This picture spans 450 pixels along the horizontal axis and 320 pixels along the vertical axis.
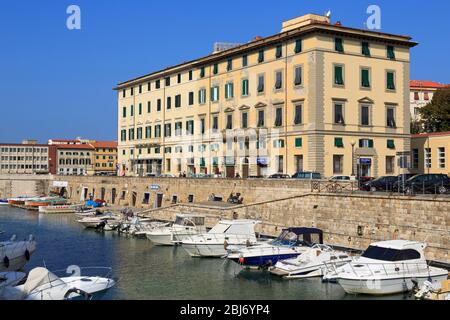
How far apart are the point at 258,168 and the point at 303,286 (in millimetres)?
31531

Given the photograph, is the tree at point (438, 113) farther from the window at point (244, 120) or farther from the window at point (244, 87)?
the window at point (244, 87)

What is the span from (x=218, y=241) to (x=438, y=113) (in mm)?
49358

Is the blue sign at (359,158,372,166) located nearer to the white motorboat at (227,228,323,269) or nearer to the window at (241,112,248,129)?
the window at (241,112,248,129)

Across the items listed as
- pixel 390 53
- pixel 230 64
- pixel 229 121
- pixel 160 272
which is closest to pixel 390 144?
pixel 390 53

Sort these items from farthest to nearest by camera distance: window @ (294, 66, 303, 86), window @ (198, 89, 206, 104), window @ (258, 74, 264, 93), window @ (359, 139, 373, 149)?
window @ (198, 89, 206, 104) < window @ (258, 74, 264, 93) < window @ (359, 139, 373, 149) < window @ (294, 66, 303, 86)

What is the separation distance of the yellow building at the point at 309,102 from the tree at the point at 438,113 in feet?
64.1

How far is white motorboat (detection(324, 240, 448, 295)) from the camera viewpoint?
23797 millimetres

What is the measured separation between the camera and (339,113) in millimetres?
51812

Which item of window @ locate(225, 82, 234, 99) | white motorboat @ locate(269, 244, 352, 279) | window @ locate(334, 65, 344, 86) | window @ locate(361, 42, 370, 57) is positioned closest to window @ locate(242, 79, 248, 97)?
window @ locate(225, 82, 234, 99)

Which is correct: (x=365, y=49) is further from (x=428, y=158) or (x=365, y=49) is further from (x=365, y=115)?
(x=428, y=158)

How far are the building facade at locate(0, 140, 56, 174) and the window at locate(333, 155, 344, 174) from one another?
367 ft

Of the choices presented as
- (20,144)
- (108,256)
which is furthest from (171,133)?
(20,144)

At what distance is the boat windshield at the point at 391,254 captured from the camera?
2477 cm

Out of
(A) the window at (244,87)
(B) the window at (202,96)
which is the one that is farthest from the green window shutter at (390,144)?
(B) the window at (202,96)
